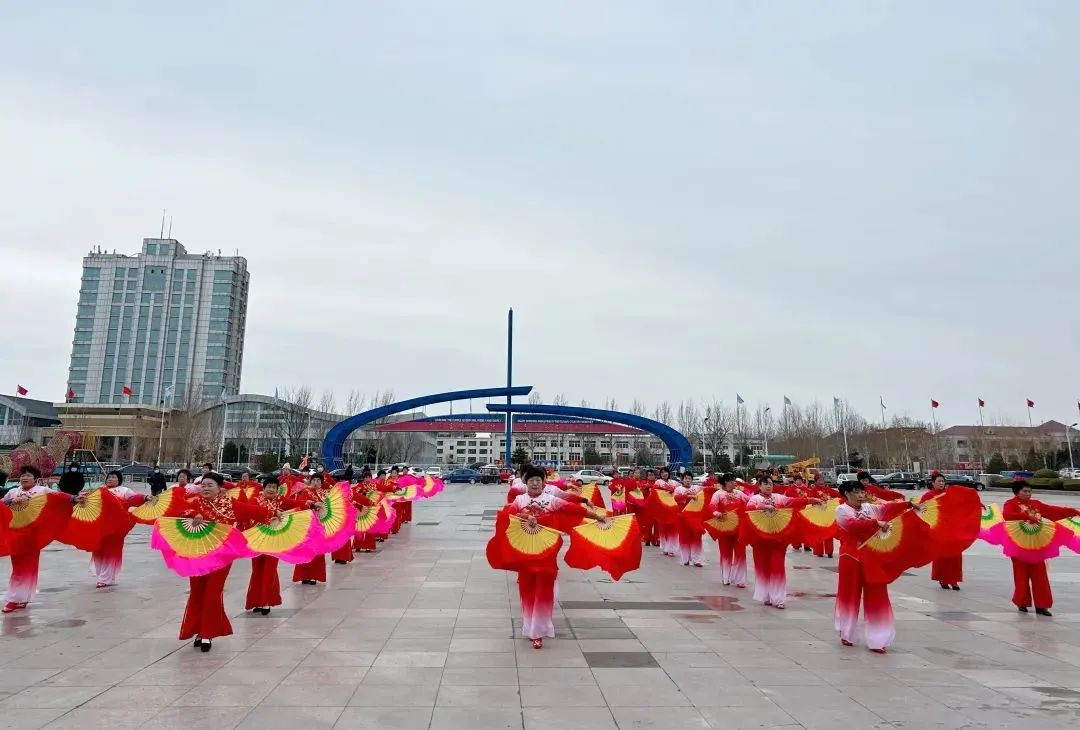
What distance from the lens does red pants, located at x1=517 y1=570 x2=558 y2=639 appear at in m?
6.17

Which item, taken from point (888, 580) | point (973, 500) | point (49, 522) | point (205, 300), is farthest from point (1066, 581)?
point (205, 300)

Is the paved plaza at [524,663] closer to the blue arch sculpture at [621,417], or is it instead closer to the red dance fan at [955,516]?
the red dance fan at [955,516]

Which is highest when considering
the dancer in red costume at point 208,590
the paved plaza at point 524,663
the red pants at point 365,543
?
the dancer in red costume at point 208,590

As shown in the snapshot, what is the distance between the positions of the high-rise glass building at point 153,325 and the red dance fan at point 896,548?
106 meters

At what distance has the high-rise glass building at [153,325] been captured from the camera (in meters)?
99.6

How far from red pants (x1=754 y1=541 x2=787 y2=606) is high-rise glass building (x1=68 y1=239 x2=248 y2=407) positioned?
10393 centimetres

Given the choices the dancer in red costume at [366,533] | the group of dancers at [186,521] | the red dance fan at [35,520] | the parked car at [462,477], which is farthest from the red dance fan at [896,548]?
the parked car at [462,477]

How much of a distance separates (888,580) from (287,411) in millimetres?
57290

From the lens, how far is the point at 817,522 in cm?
891

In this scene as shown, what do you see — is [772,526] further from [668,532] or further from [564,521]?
[668,532]

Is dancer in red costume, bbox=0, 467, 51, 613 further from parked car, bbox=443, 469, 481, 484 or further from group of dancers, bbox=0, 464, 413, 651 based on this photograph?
parked car, bbox=443, 469, 481, 484

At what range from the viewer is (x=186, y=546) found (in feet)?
18.9

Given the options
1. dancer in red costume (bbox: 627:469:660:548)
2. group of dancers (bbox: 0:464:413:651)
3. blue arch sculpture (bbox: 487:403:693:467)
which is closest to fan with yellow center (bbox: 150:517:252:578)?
group of dancers (bbox: 0:464:413:651)

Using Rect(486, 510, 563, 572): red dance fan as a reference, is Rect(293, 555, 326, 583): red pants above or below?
below
